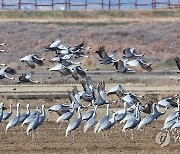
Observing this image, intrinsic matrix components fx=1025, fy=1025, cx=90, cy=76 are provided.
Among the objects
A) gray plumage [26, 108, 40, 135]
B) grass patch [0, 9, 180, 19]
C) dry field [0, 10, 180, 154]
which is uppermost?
grass patch [0, 9, 180, 19]

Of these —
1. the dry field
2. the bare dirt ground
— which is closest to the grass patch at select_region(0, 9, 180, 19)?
the dry field

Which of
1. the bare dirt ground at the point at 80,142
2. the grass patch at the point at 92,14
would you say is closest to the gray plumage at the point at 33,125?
the bare dirt ground at the point at 80,142

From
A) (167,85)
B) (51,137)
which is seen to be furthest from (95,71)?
(51,137)

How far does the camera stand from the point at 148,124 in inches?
872

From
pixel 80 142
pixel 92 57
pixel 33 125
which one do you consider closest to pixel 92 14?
pixel 92 57

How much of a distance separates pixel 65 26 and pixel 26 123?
34927 mm

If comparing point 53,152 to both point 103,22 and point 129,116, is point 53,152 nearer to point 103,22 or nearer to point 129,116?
point 129,116

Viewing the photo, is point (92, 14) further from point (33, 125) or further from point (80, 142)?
point (80, 142)

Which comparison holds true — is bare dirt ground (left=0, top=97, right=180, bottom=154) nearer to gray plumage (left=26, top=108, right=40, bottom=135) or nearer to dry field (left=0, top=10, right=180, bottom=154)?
dry field (left=0, top=10, right=180, bottom=154)

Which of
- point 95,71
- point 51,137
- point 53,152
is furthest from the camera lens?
point 95,71

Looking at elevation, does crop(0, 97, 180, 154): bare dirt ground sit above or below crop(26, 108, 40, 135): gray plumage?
below

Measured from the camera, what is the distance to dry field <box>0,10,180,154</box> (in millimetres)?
19906

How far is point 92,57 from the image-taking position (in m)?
45.9

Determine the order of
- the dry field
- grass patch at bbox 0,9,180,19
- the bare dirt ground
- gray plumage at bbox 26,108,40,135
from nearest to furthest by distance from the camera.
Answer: the bare dirt ground → the dry field → gray plumage at bbox 26,108,40,135 → grass patch at bbox 0,9,180,19
